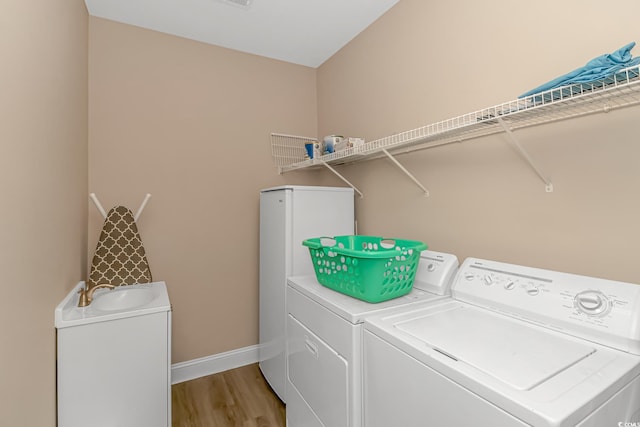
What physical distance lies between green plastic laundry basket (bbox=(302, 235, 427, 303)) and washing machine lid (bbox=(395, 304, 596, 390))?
0.71 feet

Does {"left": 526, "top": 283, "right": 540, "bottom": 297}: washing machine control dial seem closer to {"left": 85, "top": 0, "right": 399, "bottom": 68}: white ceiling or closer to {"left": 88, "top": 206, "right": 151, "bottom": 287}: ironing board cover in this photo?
{"left": 85, "top": 0, "right": 399, "bottom": 68}: white ceiling

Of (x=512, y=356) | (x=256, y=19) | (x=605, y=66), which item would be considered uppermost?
(x=256, y=19)

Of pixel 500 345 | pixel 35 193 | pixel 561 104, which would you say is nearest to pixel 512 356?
pixel 500 345

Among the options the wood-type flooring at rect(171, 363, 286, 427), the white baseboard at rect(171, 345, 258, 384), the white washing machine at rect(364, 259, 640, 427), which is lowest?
the wood-type flooring at rect(171, 363, 286, 427)

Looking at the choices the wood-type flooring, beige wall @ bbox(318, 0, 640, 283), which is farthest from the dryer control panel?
the wood-type flooring

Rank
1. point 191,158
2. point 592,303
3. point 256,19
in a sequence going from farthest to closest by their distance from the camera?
point 191,158 → point 256,19 → point 592,303

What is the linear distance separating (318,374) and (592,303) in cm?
111

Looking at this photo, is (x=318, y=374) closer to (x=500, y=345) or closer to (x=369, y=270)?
(x=369, y=270)

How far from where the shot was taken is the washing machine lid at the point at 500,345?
81 cm

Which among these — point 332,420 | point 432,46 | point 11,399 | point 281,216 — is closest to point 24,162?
point 11,399

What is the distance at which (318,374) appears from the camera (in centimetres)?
144

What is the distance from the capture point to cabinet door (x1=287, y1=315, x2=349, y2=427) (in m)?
1.27

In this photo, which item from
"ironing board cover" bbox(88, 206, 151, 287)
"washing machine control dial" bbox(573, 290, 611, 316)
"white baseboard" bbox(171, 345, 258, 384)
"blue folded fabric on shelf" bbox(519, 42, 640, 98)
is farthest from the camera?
"white baseboard" bbox(171, 345, 258, 384)

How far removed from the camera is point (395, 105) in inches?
81.0
